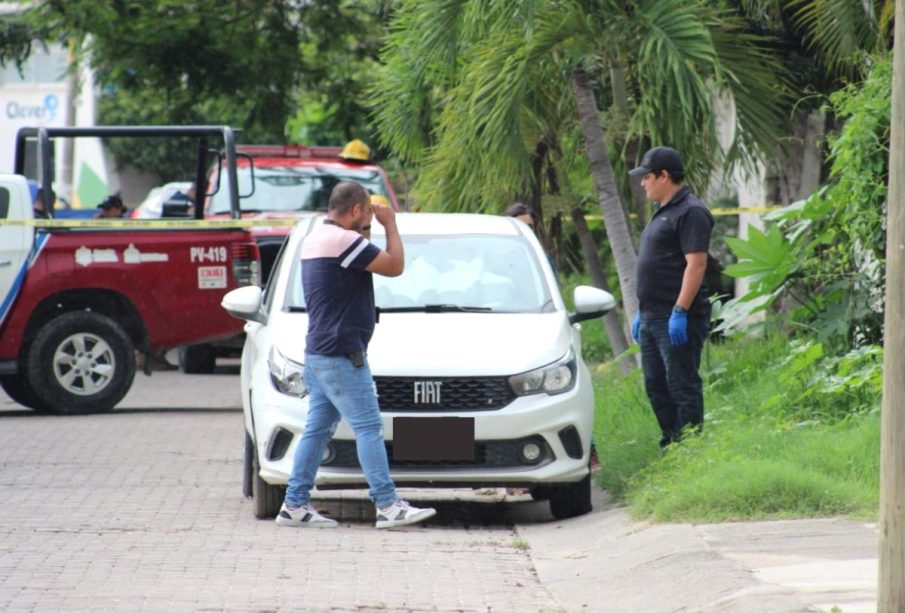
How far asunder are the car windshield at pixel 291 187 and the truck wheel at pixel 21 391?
366 cm

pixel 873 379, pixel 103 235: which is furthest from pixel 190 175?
pixel 873 379

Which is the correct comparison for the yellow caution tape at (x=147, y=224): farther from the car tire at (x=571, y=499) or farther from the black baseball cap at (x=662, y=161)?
the car tire at (x=571, y=499)

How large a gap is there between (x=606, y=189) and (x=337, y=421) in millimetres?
4904

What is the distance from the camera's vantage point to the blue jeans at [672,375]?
9648 millimetres

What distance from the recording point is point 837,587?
639 cm

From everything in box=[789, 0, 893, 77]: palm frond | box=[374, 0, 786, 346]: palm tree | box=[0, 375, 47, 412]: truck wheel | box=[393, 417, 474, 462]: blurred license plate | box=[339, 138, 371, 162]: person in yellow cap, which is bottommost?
box=[0, 375, 47, 412]: truck wheel

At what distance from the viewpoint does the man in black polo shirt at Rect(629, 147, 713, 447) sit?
9609 millimetres

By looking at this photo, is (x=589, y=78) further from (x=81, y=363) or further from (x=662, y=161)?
(x=81, y=363)

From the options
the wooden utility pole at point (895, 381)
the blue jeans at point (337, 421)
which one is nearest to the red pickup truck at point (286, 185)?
the blue jeans at point (337, 421)

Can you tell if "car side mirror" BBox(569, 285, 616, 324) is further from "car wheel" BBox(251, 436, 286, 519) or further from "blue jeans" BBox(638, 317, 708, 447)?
"car wheel" BBox(251, 436, 286, 519)

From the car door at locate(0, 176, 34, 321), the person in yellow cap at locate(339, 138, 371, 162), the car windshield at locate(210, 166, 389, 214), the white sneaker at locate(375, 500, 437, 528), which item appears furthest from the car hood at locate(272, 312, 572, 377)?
the person in yellow cap at locate(339, 138, 371, 162)

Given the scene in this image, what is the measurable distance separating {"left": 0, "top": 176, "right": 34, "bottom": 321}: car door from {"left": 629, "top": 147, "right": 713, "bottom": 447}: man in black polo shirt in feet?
22.0

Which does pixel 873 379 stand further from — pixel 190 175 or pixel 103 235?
pixel 190 175

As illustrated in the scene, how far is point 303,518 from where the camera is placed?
882cm
